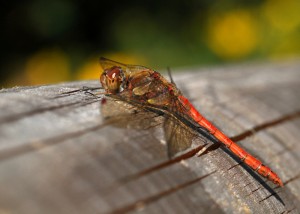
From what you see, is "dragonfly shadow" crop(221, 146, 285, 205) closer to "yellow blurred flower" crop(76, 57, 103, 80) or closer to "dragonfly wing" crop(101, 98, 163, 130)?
"dragonfly wing" crop(101, 98, 163, 130)

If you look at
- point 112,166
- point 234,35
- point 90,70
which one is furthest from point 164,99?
point 234,35

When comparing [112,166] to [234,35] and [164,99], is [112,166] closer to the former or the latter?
[164,99]

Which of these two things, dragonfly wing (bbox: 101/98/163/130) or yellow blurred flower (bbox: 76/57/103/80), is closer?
dragonfly wing (bbox: 101/98/163/130)

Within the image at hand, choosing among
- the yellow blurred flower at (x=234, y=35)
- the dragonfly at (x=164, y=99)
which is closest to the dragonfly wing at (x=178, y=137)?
the dragonfly at (x=164, y=99)

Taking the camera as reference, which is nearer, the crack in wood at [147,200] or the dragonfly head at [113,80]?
the crack in wood at [147,200]

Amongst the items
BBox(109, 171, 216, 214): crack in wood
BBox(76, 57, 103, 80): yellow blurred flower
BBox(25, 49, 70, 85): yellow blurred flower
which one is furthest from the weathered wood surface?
BBox(25, 49, 70, 85): yellow blurred flower

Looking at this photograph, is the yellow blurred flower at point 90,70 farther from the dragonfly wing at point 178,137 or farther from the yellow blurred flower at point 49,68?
the dragonfly wing at point 178,137
